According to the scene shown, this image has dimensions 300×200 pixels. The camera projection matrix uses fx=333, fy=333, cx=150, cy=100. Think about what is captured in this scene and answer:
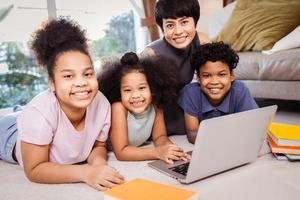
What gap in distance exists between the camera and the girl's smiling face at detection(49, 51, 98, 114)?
1041mm

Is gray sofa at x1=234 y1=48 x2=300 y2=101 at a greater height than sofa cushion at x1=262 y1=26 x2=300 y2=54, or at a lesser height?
lesser

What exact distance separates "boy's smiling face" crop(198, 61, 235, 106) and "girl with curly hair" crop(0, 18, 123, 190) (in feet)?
1.58

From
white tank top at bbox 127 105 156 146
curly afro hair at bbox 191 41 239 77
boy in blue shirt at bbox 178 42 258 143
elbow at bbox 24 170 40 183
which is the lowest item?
elbow at bbox 24 170 40 183

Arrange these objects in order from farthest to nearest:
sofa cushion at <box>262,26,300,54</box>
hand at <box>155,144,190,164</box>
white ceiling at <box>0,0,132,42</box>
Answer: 1. white ceiling at <box>0,0,132,42</box>
2. sofa cushion at <box>262,26,300,54</box>
3. hand at <box>155,144,190,164</box>

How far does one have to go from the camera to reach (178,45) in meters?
1.58

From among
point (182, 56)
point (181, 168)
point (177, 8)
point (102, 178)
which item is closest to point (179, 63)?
point (182, 56)

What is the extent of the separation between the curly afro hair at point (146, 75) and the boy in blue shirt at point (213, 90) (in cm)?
9

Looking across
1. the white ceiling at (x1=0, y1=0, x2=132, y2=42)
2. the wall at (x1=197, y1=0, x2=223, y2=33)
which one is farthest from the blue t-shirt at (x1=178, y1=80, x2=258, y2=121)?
the wall at (x1=197, y1=0, x2=223, y2=33)

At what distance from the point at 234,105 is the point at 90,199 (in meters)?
0.77

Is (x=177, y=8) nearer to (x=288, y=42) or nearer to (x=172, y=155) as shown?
(x=172, y=155)

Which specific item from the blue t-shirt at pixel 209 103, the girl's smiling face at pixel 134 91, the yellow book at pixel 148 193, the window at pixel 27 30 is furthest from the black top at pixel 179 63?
the window at pixel 27 30

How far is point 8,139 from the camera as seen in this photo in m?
1.29

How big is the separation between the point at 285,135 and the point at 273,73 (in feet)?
2.43

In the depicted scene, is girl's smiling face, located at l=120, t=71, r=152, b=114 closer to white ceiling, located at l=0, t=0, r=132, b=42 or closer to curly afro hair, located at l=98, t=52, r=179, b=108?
curly afro hair, located at l=98, t=52, r=179, b=108
